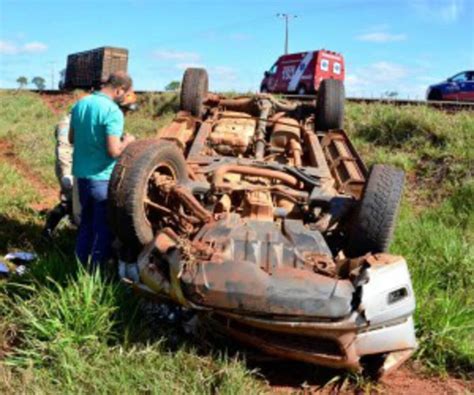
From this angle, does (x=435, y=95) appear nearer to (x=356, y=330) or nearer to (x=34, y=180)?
(x=34, y=180)

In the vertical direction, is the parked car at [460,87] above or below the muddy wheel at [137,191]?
above

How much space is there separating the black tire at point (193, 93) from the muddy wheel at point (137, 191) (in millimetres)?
2878

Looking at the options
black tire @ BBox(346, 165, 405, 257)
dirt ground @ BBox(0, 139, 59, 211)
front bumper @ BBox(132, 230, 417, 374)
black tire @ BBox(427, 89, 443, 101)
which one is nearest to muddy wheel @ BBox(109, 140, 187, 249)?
front bumper @ BBox(132, 230, 417, 374)

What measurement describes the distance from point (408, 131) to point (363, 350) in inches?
294

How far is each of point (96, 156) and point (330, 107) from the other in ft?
10.8

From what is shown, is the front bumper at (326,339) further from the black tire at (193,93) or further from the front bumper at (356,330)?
the black tire at (193,93)

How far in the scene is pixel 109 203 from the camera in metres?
4.04

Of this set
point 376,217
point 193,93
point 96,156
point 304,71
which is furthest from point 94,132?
point 304,71

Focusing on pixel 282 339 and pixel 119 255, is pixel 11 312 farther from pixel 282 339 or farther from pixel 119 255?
pixel 282 339

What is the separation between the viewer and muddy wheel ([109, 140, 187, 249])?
156 inches

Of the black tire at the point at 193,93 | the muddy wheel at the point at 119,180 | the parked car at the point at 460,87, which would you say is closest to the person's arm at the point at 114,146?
the muddy wheel at the point at 119,180

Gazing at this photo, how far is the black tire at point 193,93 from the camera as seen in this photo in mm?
7156

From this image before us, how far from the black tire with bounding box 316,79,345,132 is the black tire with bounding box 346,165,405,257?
10.3ft

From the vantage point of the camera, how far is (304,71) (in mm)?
24922
